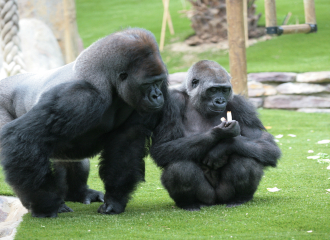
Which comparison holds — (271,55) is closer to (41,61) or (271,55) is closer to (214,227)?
(41,61)

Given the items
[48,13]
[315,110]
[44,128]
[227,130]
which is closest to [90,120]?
[44,128]

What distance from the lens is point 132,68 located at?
3.29m

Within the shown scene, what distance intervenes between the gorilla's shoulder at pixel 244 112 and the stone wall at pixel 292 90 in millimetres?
5310

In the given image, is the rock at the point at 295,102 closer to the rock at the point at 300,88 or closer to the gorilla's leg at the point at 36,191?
the rock at the point at 300,88

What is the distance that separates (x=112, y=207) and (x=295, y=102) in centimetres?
658

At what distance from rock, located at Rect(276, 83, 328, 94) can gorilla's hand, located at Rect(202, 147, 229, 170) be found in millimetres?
6041

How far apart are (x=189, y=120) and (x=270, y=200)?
3.20ft

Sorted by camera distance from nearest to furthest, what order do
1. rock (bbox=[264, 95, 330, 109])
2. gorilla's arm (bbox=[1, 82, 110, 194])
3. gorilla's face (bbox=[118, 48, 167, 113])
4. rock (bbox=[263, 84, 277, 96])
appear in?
gorilla's arm (bbox=[1, 82, 110, 194]), gorilla's face (bbox=[118, 48, 167, 113]), rock (bbox=[264, 95, 330, 109]), rock (bbox=[263, 84, 277, 96])

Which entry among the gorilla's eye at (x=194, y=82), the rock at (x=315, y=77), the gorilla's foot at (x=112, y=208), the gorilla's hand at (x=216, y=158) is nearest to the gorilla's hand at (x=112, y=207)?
the gorilla's foot at (x=112, y=208)

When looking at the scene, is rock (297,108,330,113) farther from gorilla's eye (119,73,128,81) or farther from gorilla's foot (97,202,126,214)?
gorilla's eye (119,73,128,81)

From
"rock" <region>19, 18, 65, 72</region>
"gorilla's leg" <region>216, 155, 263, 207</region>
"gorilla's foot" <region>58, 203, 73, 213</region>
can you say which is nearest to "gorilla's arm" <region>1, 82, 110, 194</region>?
"gorilla's foot" <region>58, 203, 73, 213</region>

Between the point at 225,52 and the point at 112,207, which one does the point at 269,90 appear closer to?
the point at 225,52

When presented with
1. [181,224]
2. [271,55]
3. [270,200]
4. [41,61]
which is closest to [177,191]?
[181,224]

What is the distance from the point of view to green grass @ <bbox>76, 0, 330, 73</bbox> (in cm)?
1125
